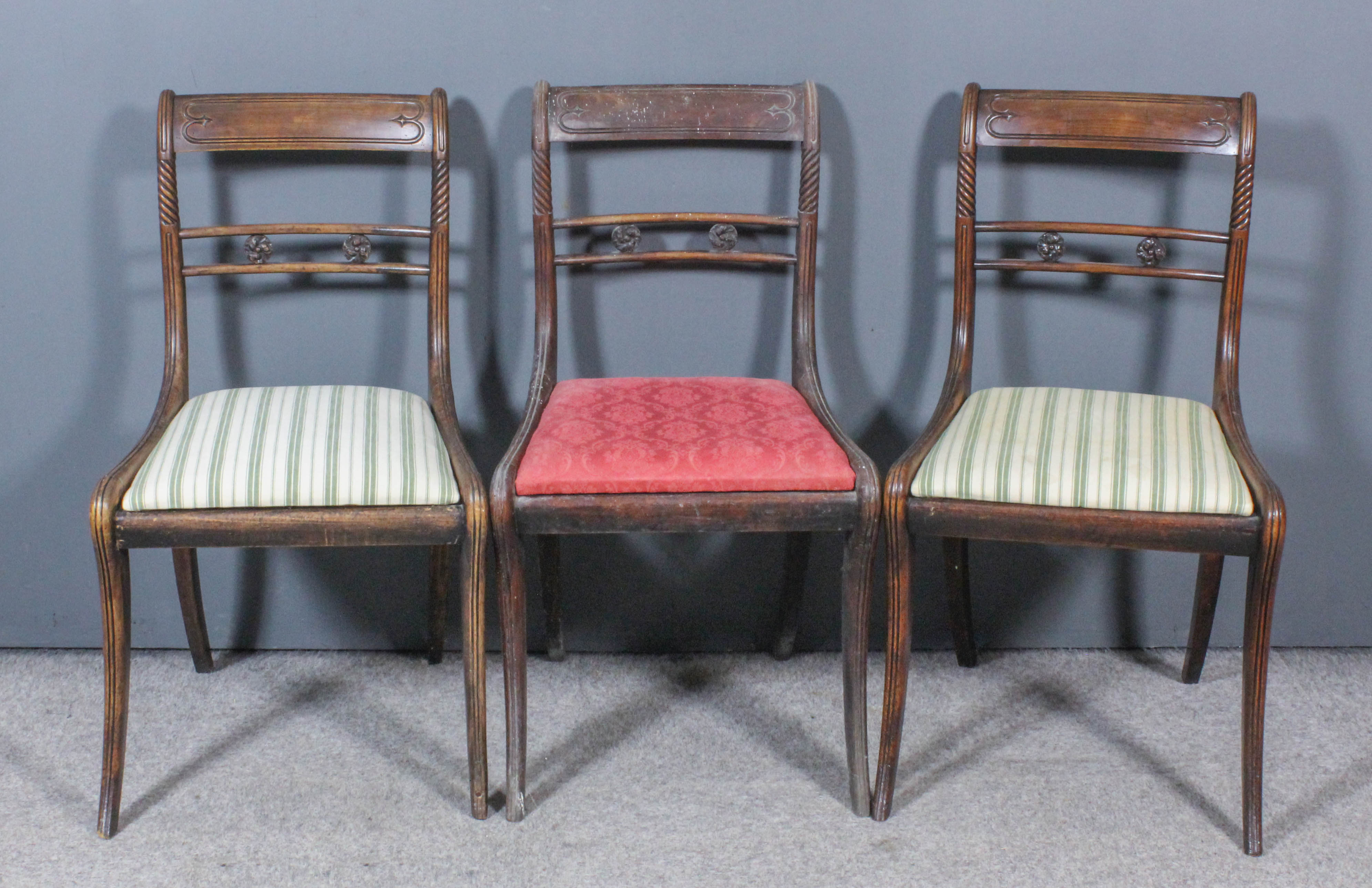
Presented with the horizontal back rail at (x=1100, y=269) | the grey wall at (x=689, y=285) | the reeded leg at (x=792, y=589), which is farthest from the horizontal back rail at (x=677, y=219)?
the reeded leg at (x=792, y=589)

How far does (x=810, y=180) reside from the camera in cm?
196

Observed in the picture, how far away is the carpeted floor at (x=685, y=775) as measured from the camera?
165 centimetres

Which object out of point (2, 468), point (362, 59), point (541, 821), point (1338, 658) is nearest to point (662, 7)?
point (362, 59)

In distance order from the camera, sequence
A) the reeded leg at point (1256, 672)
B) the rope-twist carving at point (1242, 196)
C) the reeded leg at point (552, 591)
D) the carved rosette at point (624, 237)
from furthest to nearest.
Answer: the reeded leg at point (552, 591) → the carved rosette at point (624, 237) → the rope-twist carving at point (1242, 196) → the reeded leg at point (1256, 672)

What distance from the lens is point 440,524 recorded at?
5.39 ft

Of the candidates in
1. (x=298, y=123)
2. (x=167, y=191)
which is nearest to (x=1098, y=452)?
(x=298, y=123)

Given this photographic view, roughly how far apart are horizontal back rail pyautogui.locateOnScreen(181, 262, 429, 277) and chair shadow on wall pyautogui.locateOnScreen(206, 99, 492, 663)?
0.13 m

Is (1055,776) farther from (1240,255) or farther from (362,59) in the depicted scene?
(362,59)

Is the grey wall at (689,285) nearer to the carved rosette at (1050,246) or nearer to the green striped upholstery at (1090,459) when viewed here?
the carved rosette at (1050,246)

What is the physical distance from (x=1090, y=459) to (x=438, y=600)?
44.0 inches

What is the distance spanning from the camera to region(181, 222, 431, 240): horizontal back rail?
1.91m

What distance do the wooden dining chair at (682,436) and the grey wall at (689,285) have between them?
110 millimetres

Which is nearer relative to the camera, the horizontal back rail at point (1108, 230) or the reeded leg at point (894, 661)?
the reeded leg at point (894, 661)

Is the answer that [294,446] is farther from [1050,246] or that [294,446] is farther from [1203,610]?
[1203,610]
